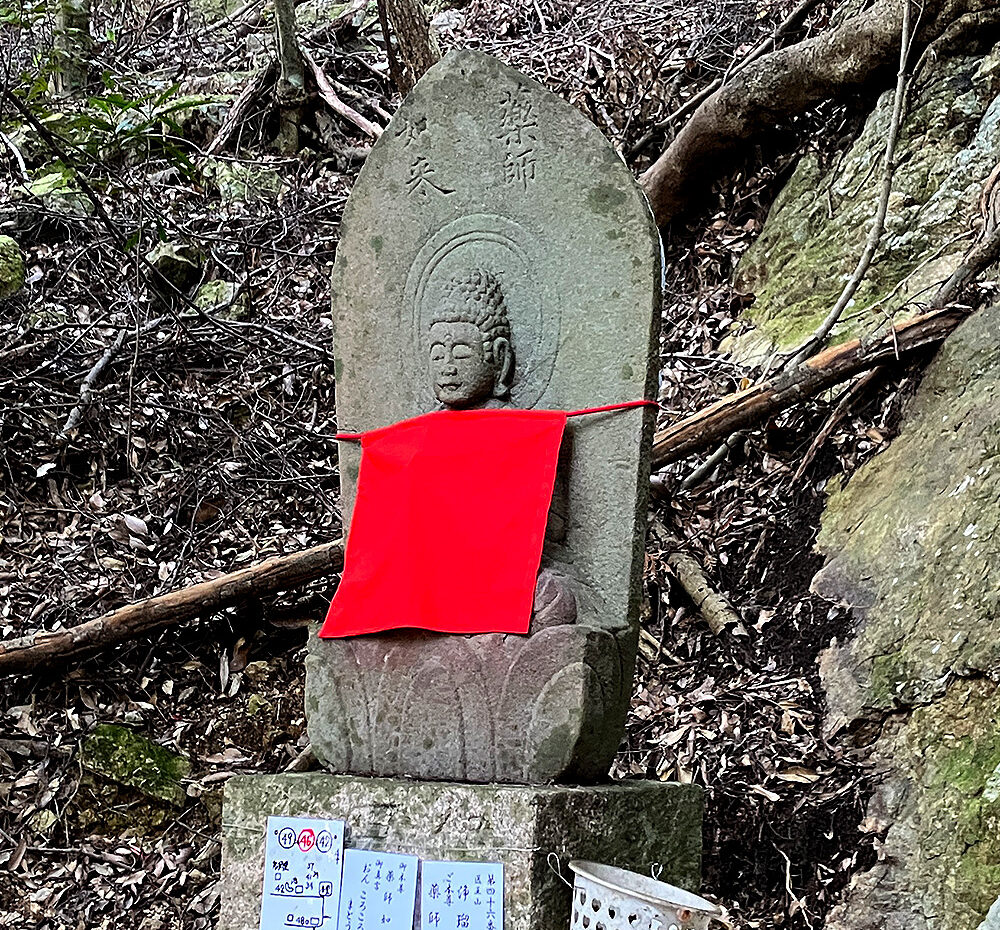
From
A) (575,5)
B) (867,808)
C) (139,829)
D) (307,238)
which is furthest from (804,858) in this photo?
(575,5)

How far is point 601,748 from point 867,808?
1.28m

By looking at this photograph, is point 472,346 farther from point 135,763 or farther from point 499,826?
point 135,763

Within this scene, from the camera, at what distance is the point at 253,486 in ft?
16.9

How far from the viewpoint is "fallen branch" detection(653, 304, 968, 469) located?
14.6ft

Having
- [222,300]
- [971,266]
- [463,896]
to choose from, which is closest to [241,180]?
[222,300]

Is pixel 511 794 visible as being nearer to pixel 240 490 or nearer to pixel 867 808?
pixel 867 808

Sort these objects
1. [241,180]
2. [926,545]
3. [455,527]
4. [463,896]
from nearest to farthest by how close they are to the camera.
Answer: [463,896]
[455,527]
[926,545]
[241,180]

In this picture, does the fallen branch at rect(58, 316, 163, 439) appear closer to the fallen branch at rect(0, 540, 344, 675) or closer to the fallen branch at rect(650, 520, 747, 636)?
the fallen branch at rect(0, 540, 344, 675)

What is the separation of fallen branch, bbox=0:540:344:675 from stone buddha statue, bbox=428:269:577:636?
4.85 ft

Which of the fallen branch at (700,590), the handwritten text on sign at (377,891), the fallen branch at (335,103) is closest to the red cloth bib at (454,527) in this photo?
the handwritten text on sign at (377,891)

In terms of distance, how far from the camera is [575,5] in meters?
7.59

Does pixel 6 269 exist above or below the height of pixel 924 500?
above

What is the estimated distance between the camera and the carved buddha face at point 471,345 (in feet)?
9.66

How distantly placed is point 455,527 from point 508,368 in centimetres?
43
